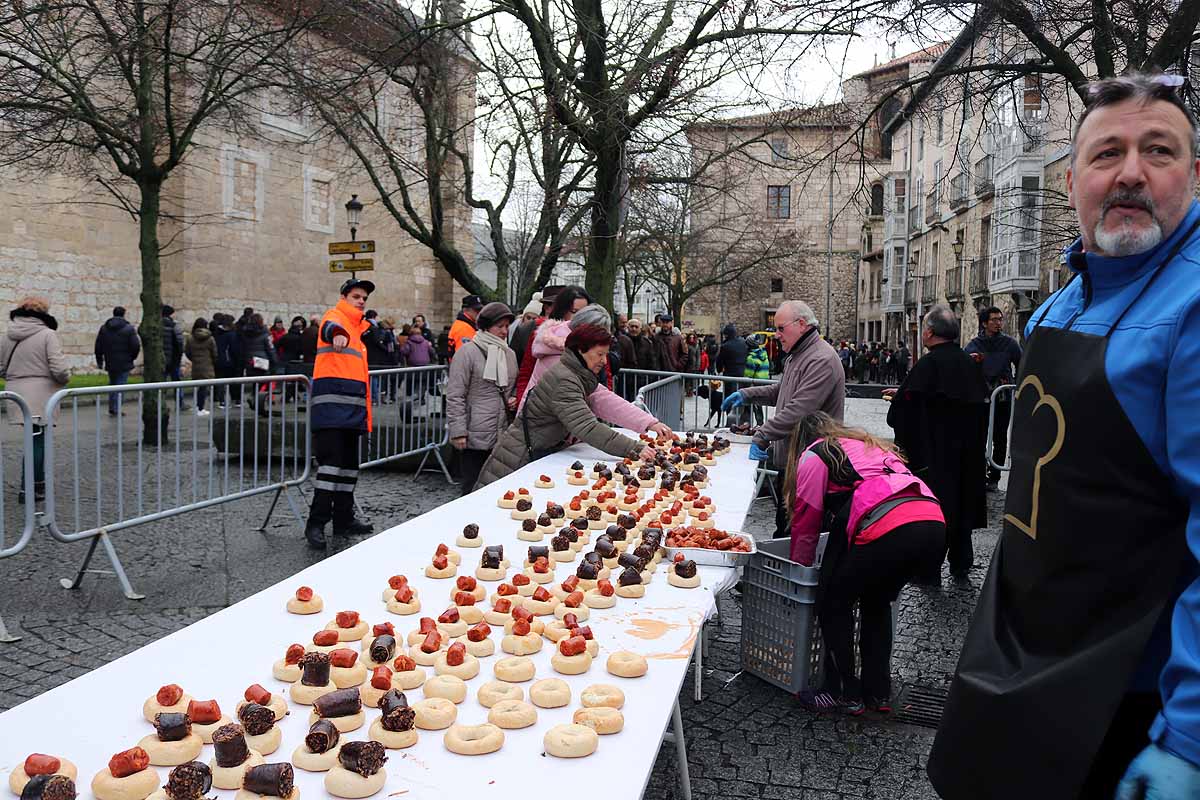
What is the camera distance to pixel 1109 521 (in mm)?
1546

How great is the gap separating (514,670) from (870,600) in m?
2.41

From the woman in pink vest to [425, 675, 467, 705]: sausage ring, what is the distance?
2.36 meters

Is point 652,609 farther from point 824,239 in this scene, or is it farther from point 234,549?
point 824,239

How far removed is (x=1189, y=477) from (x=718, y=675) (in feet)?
12.0

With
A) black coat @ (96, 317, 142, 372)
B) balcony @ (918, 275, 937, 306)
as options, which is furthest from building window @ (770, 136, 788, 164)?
balcony @ (918, 275, 937, 306)

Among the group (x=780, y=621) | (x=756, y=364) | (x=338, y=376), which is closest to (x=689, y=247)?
(x=756, y=364)

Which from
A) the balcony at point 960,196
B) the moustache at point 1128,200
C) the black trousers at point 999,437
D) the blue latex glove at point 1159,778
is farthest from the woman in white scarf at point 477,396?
the balcony at point 960,196

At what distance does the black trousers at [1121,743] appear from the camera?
1.55 meters

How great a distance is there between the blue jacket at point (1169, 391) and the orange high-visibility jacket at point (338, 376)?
19.6ft

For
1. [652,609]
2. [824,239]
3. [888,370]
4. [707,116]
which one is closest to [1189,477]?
[652,609]

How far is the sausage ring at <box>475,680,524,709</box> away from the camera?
219 cm

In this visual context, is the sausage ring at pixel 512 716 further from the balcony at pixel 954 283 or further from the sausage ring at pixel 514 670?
the balcony at pixel 954 283

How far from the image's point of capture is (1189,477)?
141cm

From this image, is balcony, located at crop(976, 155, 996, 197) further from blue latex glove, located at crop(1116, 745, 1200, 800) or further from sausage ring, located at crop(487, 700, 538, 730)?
blue latex glove, located at crop(1116, 745, 1200, 800)
